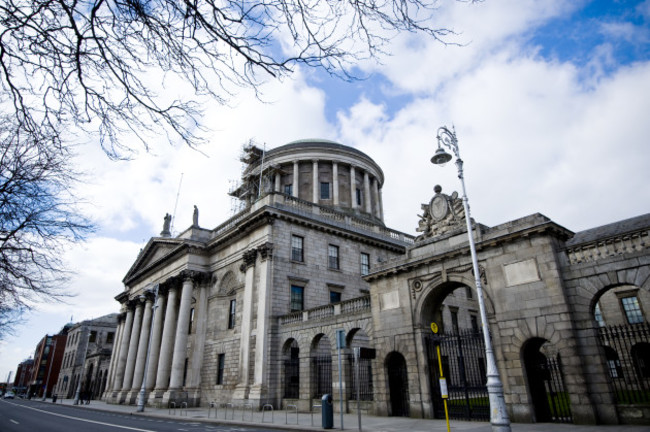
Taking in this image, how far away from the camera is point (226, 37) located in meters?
4.98

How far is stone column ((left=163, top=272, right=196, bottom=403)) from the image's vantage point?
3036 centimetres

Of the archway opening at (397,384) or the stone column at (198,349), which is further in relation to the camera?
the stone column at (198,349)

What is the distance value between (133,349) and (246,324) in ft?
65.8

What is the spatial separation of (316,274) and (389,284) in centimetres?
1163

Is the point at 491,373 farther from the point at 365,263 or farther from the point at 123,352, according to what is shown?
the point at 123,352

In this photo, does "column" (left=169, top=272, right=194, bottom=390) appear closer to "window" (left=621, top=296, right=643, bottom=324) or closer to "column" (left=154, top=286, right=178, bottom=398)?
"column" (left=154, top=286, right=178, bottom=398)

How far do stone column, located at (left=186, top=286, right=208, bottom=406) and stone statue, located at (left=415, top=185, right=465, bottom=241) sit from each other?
846 inches

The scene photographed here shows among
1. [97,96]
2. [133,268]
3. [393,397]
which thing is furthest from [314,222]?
[133,268]

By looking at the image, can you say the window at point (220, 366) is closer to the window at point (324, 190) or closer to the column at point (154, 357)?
the column at point (154, 357)

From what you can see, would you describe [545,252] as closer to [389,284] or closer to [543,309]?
[543,309]

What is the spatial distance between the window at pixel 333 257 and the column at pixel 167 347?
14373 millimetres

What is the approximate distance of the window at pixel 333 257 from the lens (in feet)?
101

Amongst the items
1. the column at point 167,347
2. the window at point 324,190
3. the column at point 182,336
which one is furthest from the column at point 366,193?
the column at point 167,347

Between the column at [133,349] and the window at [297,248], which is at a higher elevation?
the window at [297,248]
